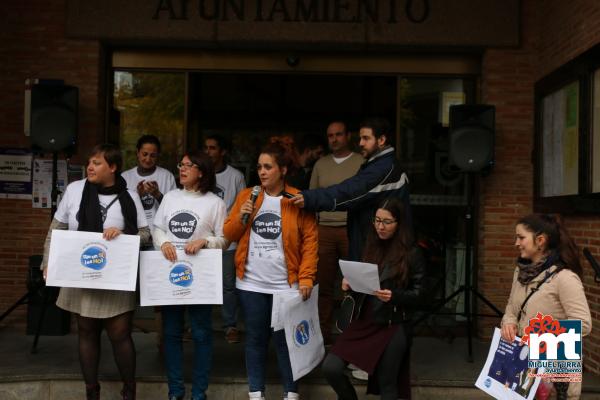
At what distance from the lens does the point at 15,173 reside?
25.2ft

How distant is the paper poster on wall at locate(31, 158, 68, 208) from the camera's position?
7.66m

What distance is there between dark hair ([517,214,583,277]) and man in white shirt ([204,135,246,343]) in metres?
3.54

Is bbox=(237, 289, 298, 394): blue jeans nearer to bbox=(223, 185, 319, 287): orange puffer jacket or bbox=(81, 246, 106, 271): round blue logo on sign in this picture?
bbox=(223, 185, 319, 287): orange puffer jacket

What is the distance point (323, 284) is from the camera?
6.61 metres

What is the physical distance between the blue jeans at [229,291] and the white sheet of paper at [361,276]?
2.55 metres

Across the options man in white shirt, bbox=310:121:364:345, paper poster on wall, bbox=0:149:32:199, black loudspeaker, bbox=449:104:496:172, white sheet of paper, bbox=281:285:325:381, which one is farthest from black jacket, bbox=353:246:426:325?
paper poster on wall, bbox=0:149:32:199

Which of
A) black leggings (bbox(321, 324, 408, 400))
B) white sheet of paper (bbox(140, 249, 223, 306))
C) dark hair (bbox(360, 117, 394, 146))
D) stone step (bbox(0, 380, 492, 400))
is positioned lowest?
stone step (bbox(0, 380, 492, 400))

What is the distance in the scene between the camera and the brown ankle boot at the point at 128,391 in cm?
520

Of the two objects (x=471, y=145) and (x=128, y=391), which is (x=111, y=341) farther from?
(x=471, y=145)

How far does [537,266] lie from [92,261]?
2777 mm

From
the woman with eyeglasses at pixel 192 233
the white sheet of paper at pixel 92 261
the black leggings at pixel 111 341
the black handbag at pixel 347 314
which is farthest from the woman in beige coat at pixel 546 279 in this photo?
the black leggings at pixel 111 341

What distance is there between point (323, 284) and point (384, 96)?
2971mm

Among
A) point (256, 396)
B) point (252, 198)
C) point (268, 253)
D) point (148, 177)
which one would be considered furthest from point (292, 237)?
point (148, 177)

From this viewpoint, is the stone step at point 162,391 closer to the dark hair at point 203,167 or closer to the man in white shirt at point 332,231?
the man in white shirt at point 332,231
